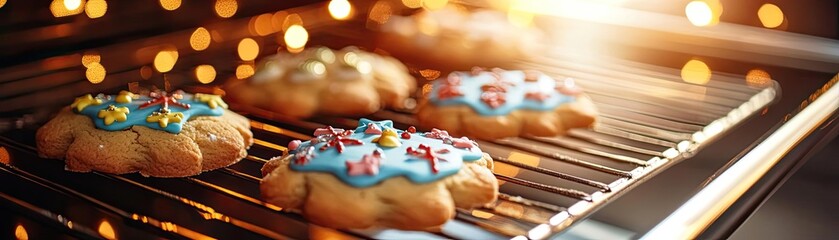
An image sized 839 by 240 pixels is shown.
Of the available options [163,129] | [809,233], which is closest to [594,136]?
[809,233]

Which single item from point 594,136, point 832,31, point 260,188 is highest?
point 832,31

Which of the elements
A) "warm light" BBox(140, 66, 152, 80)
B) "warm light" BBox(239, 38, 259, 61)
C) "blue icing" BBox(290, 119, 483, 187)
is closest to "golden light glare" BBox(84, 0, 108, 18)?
"warm light" BBox(140, 66, 152, 80)

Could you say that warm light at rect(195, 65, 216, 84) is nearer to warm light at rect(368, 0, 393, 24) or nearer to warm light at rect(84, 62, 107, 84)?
warm light at rect(84, 62, 107, 84)

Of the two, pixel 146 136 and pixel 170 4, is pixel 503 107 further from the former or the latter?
pixel 170 4

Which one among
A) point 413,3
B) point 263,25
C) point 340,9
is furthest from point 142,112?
point 413,3

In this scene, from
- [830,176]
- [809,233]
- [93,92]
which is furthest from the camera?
[830,176]

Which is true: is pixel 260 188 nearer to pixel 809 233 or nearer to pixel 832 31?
pixel 809 233
